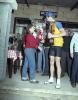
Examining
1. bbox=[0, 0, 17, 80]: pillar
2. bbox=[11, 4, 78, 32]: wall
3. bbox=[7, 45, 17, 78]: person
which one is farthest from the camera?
bbox=[11, 4, 78, 32]: wall

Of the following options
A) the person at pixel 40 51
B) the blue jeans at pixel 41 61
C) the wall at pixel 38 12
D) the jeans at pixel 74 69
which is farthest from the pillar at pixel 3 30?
the wall at pixel 38 12

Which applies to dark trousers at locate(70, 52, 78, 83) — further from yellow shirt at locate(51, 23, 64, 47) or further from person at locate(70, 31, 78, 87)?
yellow shirt at locate(51, 23, 64, 47)

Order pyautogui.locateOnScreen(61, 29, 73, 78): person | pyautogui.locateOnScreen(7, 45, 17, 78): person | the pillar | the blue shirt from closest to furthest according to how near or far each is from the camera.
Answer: the pillar < the blue shirt < pyautogui.locateOnScreen(7, 45, 17, 78): person < pyautogui.locateOnScreen(61, 29, 73, 78): person

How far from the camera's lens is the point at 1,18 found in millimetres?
1215

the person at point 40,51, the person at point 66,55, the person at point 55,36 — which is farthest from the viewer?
the person at point 66,55

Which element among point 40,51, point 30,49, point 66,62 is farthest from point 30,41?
point 66,62

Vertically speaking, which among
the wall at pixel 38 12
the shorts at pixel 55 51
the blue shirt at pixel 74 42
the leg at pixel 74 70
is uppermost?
the wall at pixel 38 12

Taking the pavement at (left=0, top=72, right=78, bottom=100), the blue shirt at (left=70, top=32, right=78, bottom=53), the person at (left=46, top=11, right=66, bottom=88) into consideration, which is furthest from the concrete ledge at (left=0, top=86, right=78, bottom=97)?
the blue shirt at (left=70, top=32, right=78, bottom=53)

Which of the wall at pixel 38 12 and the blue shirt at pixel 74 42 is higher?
the wall at pixel 38 12

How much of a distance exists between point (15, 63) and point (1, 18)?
531cm

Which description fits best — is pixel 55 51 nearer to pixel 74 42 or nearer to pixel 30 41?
pixel 74 42

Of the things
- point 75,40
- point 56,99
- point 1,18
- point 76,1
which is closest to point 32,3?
point 76,1

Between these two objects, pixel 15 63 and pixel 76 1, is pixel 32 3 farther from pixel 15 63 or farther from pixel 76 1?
pixel 15 63

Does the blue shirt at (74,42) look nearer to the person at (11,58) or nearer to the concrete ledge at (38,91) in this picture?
the concrete ledge at (38,91)
